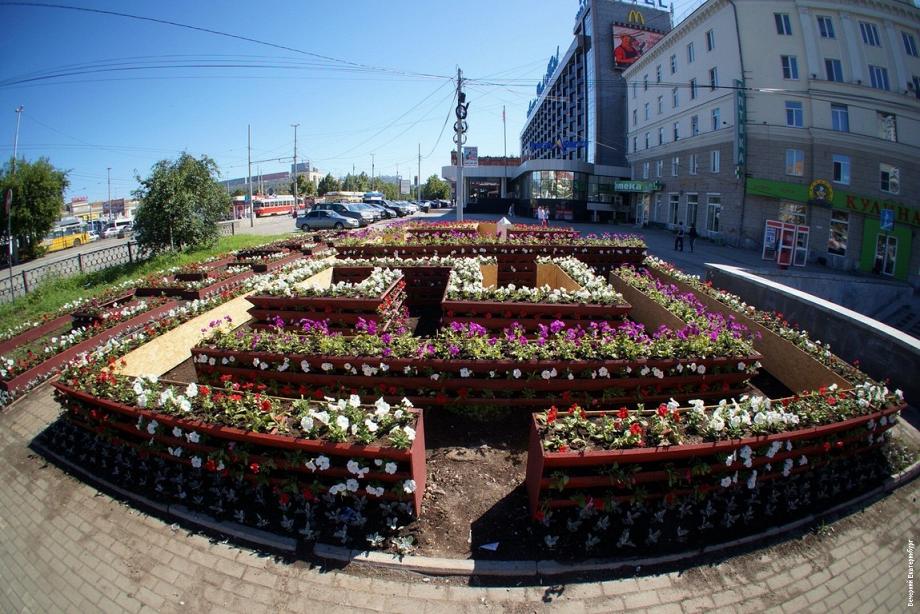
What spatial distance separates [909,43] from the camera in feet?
90.3

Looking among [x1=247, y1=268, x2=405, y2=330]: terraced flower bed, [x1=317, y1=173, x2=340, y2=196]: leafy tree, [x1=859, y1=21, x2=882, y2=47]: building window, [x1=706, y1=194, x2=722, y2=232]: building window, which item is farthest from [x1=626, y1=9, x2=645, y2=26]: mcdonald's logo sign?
[x1=317, y1=173, x2=340, y2=196]: leafy tree

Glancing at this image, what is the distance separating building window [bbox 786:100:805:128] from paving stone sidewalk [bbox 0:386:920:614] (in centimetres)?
3072

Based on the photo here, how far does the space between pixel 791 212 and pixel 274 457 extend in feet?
109

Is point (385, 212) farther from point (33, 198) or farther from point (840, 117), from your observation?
point (840, 117)

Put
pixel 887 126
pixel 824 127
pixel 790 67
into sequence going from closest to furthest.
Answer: pixel 887 126, pixel 824 127, pixel 790 67

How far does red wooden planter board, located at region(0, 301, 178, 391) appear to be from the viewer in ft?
23.8

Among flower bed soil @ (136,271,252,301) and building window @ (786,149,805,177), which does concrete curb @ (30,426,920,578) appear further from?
building window @ (786,149,805,177)

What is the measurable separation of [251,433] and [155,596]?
1.45 metres

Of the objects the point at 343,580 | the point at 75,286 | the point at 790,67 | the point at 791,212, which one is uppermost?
the point at 790,67

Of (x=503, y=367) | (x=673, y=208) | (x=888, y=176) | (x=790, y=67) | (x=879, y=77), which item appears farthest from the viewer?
(x=673, y=208)

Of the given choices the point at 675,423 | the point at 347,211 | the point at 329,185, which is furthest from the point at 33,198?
the point at 329,185

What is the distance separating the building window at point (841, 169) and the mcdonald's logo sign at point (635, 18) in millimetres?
35794

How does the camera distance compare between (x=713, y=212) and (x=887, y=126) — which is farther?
(x=713, y=212)

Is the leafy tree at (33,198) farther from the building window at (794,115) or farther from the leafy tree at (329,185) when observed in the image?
the leafy tree at (329,185)
